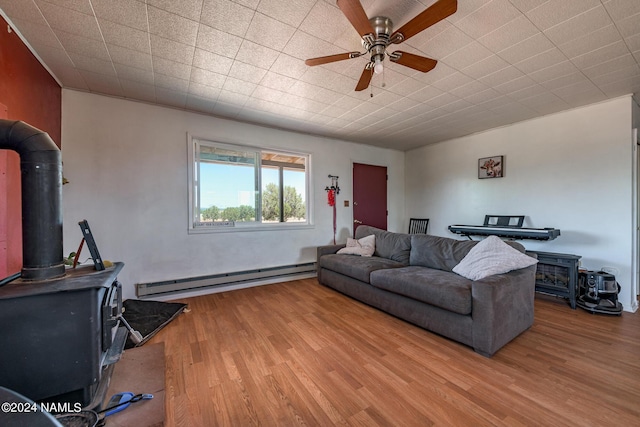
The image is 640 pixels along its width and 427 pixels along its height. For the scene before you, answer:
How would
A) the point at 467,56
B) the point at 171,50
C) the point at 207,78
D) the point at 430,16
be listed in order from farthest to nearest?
the point at 207,78
the point at 467,56
the point at 171,50
the point at 430,16

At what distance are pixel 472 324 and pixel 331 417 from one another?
4.54 feet

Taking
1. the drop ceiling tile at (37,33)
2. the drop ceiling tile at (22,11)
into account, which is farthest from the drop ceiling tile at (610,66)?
the drop ceiling tile at (37,33)

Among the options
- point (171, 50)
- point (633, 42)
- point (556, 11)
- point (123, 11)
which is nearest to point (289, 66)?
point (171, 50)

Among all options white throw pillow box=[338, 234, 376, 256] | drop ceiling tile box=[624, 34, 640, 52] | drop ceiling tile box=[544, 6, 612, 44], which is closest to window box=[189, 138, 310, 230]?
white throw pillow box=[338, 234, 376, 256]

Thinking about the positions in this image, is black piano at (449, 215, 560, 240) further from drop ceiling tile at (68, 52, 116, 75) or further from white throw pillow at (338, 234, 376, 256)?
drop ceiling tile at (68, 52, 116, 75)

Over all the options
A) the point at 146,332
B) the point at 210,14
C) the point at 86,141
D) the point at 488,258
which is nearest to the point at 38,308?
the point at 146,332

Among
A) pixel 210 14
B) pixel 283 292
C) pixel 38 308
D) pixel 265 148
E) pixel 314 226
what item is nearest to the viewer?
pixel 38 308

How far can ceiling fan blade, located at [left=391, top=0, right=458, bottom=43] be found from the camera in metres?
1.39

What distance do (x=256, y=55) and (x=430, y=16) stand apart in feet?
4.78

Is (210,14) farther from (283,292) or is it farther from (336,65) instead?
(283,292)

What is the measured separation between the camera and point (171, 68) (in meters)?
2.40

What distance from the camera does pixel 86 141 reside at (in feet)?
9.35

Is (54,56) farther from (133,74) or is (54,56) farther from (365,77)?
(365,77)

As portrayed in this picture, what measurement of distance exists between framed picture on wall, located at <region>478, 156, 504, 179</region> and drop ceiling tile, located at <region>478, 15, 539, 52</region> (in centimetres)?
249
